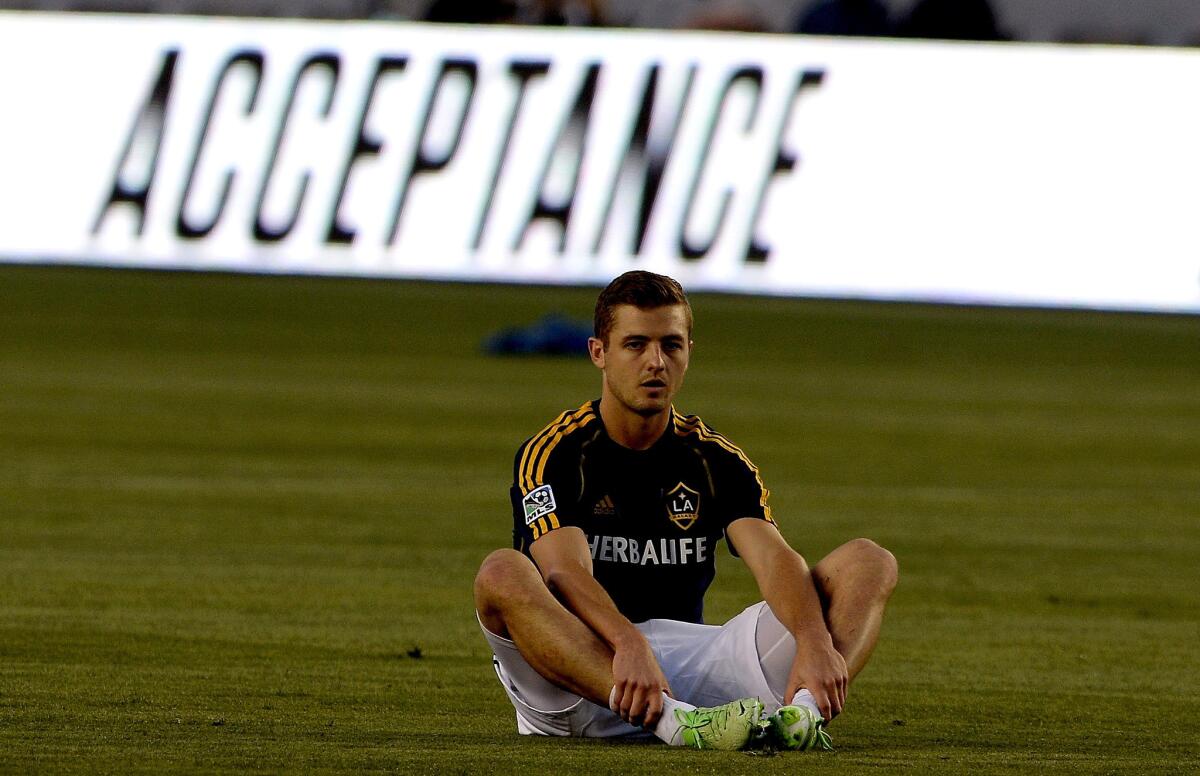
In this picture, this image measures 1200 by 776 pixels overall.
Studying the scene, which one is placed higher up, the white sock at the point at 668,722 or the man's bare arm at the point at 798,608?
the man's bare arm at the point at 798,608

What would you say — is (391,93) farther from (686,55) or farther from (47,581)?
(47,581)

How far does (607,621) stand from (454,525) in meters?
6.75

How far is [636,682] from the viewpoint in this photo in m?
6.37

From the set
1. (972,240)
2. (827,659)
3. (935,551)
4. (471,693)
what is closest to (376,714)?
(471,693)

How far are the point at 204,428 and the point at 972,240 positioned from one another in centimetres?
1101

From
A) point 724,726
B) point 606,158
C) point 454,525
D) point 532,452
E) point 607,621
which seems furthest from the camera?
point 606,158

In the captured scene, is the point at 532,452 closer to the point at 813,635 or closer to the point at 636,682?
the point at 636,682

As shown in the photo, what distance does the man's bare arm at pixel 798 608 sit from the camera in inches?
252

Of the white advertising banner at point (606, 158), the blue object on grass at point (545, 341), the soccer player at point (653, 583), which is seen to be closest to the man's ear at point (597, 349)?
the soccer player at point (653, 583)

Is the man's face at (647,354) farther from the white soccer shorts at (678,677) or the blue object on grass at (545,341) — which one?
the blue object on grass at (545,341)

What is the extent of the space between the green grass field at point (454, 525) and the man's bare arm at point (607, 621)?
0.15m

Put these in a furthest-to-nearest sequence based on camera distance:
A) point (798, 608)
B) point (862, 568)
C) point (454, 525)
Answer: point (454, 525)
point (862, 568)
point (798, 608)

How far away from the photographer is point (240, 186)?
27.3 metres

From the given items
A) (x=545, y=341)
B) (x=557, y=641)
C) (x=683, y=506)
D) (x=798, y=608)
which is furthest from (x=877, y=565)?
(x=545, y=341)
